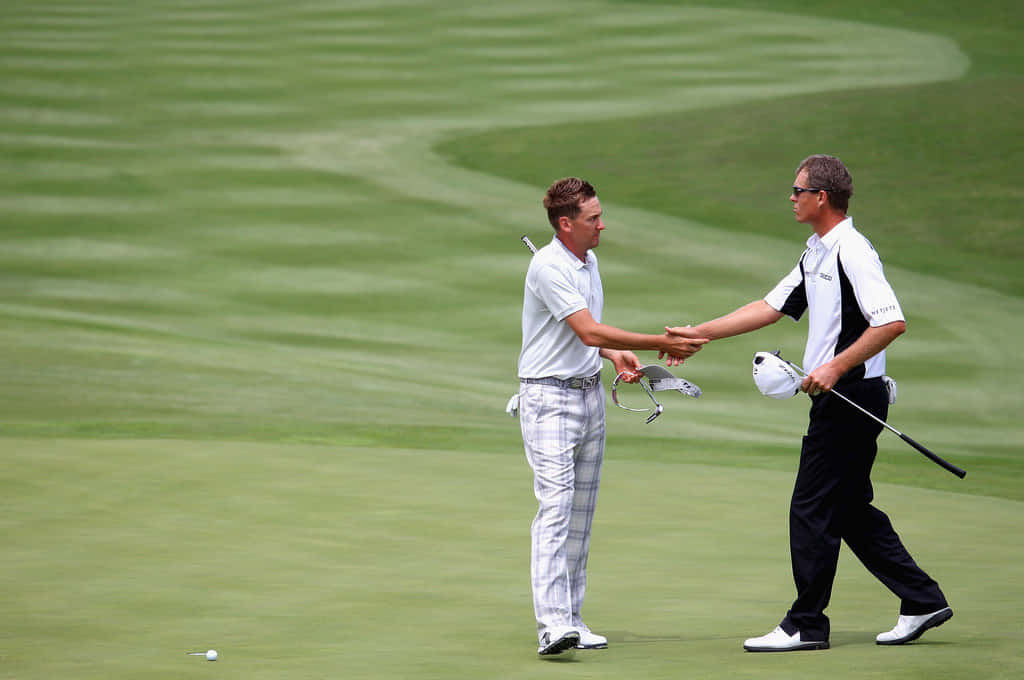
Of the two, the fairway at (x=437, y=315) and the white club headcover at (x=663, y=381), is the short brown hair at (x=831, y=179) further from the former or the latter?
the fairway at (x=437, y=315)

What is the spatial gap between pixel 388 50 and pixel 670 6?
10.3m

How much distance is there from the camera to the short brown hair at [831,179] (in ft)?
19.7

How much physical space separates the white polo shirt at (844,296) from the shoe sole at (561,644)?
1491 mm

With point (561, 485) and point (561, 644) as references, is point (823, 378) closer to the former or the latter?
point (561, 485)

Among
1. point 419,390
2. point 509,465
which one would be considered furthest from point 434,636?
point 419,390

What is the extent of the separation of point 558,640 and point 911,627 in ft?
4.96

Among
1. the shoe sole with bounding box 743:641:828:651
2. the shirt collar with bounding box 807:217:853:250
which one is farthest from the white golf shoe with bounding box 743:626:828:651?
the shirt collar with bounding box 807:217:853:250

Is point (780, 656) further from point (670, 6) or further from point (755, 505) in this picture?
point (670, 6)

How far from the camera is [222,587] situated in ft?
22.2

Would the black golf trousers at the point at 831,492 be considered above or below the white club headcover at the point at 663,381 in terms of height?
below

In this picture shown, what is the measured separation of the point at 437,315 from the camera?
736 inches

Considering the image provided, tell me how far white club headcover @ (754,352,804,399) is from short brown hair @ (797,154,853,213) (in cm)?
70

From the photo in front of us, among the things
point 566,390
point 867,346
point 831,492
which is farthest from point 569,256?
point 831,492

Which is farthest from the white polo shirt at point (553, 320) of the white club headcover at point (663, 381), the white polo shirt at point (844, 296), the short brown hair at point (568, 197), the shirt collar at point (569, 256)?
the white polo shirt at point (844, 296)
